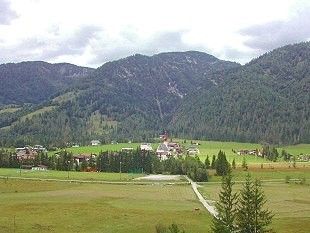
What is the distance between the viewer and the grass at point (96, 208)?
69812 mm

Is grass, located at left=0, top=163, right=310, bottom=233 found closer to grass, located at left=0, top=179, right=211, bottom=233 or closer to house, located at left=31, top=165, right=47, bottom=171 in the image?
grass, located at left=0, top=179, right=211, bottom=233

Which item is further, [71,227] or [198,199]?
[198,199]

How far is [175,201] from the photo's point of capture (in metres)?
96.4

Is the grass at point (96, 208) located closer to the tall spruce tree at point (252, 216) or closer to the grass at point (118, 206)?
the grass at point (118, 206)

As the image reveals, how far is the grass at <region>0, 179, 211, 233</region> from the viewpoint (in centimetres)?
6981

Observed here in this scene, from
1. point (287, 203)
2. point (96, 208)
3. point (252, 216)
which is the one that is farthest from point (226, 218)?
point (287, 203)

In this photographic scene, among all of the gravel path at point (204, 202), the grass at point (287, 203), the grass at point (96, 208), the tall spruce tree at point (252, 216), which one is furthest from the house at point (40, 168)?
the tall spruce tree at point (252, 216)

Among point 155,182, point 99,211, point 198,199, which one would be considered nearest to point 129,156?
point 155,182

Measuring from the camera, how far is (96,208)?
283ft

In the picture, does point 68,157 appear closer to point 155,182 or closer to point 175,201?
point 155,182

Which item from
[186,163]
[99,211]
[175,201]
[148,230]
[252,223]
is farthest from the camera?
[186,163]

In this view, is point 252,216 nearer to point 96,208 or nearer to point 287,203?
point 96,208

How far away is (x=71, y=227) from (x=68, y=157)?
10964 centimetres

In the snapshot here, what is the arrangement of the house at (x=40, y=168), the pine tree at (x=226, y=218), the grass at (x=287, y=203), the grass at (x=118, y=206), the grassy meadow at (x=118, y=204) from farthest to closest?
the house at (x=40, y=168), the grass at (x=287, y=203), the grassy meadow at (x=118, y=204), the grass at (x=118, y=206), the pine tree at (x=226, y=218)
